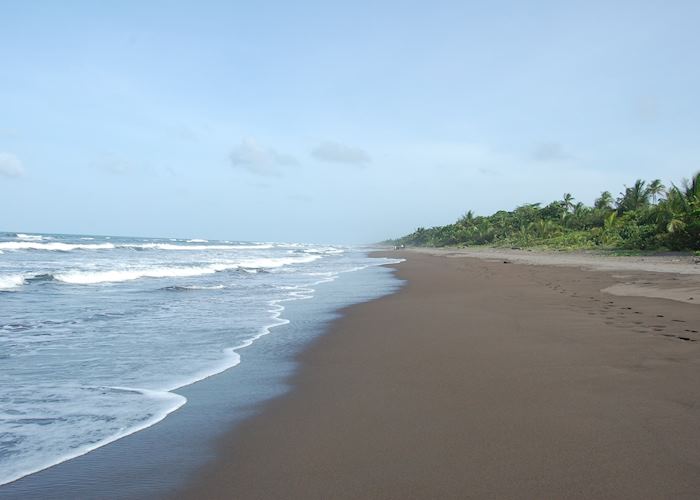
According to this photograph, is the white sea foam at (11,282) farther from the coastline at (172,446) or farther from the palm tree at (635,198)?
the palm tree at (635,198)

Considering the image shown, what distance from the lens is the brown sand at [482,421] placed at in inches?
108

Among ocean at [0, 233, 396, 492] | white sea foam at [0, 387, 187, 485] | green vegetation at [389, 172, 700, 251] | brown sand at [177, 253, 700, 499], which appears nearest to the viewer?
brown sand at [177, 253, 700, 499]

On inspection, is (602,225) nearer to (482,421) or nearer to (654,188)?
(654,188)

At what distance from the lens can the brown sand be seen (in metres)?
2.75

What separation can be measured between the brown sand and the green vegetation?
925 inches

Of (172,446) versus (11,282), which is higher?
(11,282)

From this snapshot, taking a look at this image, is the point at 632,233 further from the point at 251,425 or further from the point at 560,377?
the point at 251,425

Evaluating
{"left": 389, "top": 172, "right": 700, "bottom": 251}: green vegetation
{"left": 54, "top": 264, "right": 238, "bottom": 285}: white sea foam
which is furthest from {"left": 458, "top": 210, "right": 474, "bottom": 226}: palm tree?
{"left": 54, "top": 264, "right": 238, "bottom": 285}: white sea foam

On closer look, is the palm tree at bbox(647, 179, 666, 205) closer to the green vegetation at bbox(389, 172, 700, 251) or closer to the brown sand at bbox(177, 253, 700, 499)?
the green vegetation at bbox(389, 172, 700, 251)

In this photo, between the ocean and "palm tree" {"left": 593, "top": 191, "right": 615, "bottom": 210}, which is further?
"palm tree" {"left": 593, "top": 191, "right": 615, "bottom": 210}

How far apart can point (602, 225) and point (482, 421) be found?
166ft

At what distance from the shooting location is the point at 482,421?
370cm

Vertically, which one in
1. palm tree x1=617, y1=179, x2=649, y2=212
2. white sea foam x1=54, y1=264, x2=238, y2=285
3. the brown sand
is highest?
palm tree x1=617, y1=179, x2=649, y2=212

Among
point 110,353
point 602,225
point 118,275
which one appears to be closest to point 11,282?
point 118,275
